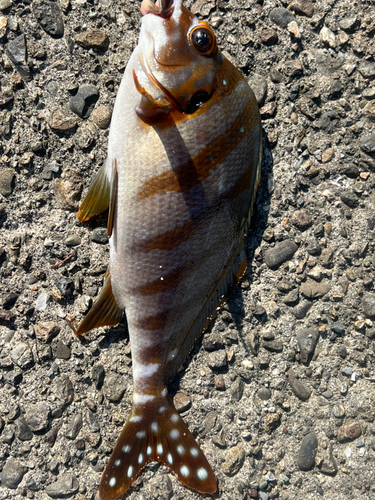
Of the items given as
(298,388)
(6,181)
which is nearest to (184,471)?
(298,388)

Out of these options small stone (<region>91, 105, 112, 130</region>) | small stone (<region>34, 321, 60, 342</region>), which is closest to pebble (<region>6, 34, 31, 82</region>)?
small stone (<region>91, 105, 112, 130</region>)

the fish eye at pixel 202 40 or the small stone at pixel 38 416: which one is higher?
the fish eye at pixel 202 40

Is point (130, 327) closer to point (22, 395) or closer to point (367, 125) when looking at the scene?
point (22, 395)

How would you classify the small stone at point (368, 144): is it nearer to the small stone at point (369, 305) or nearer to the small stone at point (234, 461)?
the small stone at point (369, 305)

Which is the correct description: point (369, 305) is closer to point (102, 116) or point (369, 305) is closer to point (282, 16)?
point (282, 16)

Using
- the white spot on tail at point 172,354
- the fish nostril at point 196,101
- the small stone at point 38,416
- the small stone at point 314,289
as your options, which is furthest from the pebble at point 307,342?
the small stone at point 38,416

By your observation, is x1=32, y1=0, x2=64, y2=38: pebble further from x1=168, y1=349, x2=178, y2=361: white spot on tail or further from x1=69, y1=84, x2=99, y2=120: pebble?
x1=168, y1=349, x2=178, y2=361: white spot on tail

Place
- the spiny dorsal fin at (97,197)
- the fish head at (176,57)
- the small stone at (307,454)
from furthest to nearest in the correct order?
the small stone at (307,454) → the spiny dorsal fin at (97,197) → the fish head at (176,57)
